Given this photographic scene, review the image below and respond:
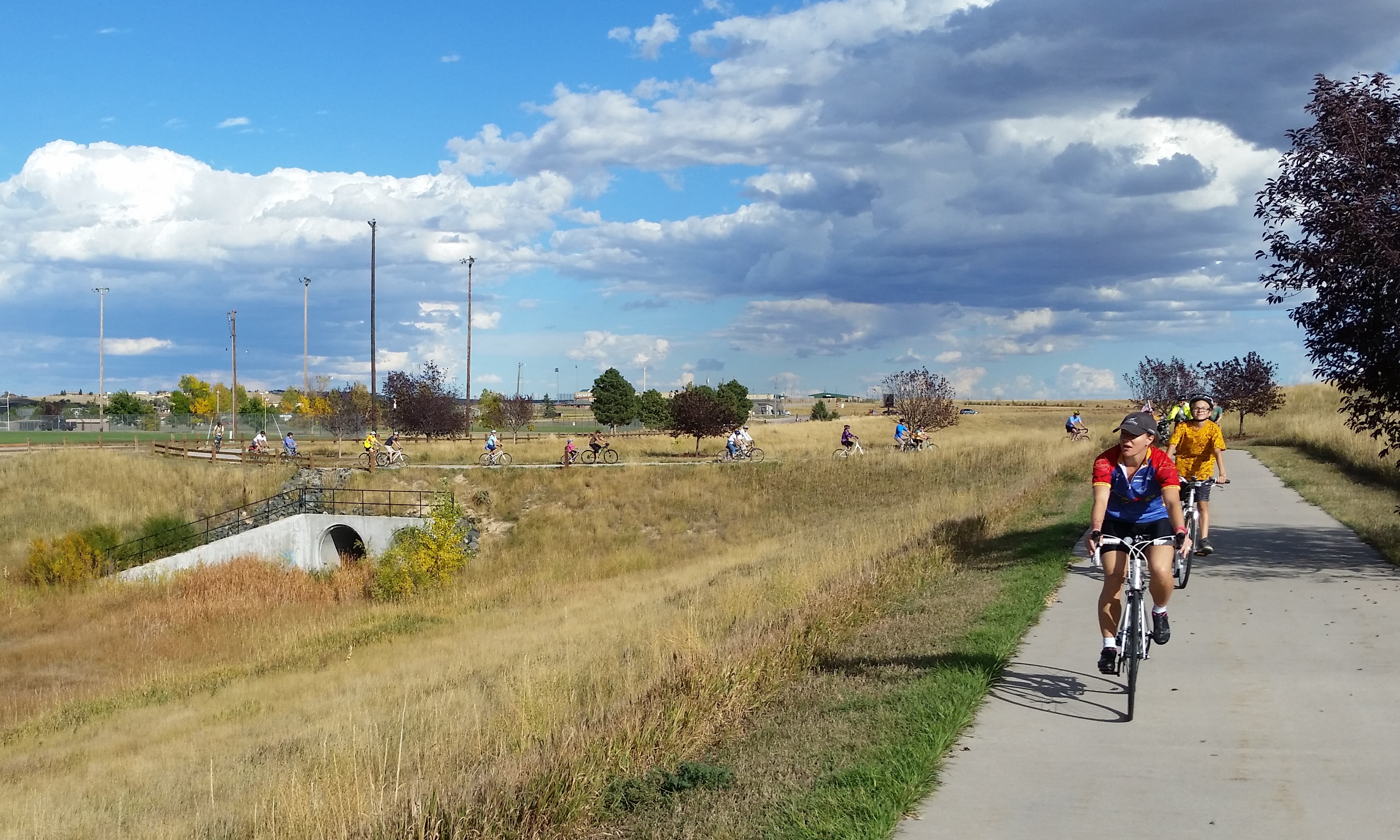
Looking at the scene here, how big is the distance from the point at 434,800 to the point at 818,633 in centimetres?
530

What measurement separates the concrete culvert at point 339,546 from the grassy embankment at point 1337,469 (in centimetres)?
3052

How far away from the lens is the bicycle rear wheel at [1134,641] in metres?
6.98

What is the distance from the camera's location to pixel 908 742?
6.41 m

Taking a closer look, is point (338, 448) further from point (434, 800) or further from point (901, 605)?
point (434, 800)

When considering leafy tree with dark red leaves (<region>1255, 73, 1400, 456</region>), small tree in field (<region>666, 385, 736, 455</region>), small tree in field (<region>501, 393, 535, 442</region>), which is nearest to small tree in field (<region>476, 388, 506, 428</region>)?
small tree in field (<region>501, 393, 535, 442</region>)

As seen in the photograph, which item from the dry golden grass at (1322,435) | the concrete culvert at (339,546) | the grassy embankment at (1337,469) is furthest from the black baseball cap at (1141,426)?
the concrete culvert at (339,546)

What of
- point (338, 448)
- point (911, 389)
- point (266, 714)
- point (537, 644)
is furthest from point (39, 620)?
point (911, 389)

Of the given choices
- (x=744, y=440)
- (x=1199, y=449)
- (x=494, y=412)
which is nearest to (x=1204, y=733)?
(x=1199, y=449)

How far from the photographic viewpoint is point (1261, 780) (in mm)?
5777

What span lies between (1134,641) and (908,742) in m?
1.72

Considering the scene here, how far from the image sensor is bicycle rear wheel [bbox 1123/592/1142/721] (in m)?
6.98

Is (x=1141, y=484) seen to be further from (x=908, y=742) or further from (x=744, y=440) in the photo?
(x=744, y=440)

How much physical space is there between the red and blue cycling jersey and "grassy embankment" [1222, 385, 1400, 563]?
7.98 metres

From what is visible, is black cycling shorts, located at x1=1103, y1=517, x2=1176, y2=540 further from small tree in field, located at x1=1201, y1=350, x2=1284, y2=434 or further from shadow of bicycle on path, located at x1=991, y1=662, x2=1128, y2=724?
small tree in field, located at x1=1201, y1=350, x2=1284, y2=434
